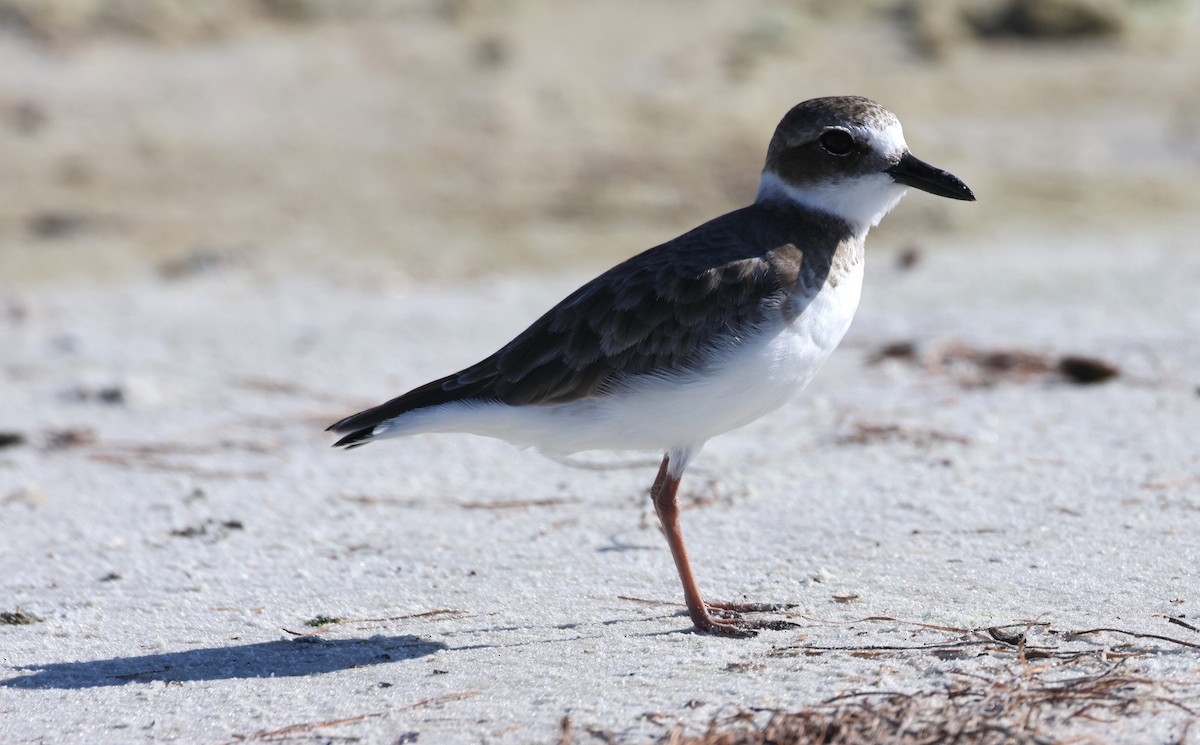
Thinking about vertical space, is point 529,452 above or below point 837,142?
below

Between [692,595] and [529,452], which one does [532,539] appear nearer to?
[692,595]

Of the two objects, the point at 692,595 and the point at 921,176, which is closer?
the point at 692,595

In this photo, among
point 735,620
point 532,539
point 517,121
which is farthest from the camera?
point 517,121

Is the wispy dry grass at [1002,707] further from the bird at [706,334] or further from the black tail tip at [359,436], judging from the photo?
the black tail tip at [359,436]

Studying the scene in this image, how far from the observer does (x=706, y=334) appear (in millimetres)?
4781

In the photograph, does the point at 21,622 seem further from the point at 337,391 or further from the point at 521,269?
the point at 521,269

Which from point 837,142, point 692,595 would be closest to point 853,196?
point 837,142

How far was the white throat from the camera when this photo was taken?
5160 mm

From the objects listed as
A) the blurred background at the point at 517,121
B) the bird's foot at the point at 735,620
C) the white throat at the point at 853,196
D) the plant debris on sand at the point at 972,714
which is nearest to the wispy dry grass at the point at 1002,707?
the plant debris on sand at the point at 972,714

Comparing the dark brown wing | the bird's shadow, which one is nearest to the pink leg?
the dark brown wing

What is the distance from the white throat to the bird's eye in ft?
0.37

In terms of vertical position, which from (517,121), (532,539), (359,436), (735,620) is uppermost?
(517,121)

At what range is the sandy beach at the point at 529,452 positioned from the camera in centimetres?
427

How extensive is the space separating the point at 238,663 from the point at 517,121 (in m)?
10.3
